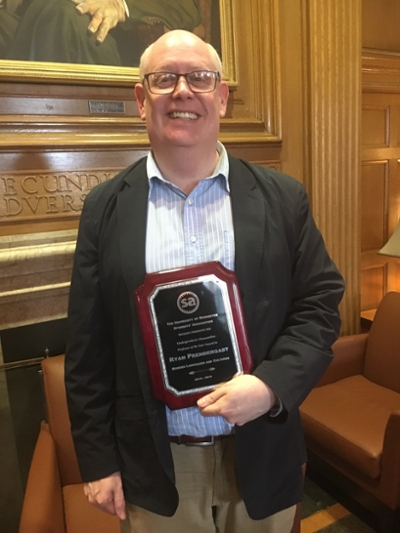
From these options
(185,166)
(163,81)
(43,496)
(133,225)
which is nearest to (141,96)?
(163,81)

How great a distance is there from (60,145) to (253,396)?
1.36 meters

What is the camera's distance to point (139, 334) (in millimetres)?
937

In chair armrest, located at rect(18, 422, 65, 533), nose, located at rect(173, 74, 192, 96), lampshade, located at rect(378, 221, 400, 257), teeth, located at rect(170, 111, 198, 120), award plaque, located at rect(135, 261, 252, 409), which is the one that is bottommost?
chair armrest, located at rect(18, 422, 65, 533)

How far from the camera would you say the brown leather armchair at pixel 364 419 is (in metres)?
1.77

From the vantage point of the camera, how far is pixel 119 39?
72.9 inches

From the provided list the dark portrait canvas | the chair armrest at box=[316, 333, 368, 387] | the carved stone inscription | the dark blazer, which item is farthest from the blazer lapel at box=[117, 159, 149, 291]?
the chair armrest at box=[316, 333, 368, 387]

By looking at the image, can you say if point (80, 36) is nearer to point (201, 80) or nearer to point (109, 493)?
point (201, 80)

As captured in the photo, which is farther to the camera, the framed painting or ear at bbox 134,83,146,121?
the framed painting

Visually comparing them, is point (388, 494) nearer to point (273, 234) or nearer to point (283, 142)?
point (273, 234)

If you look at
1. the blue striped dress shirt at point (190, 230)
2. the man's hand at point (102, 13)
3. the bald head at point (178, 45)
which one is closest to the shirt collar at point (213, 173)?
the blue striped dress shirt at point (190, 230)

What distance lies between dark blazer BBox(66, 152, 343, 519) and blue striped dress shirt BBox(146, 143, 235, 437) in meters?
0.02

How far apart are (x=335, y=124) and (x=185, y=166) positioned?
1.68 m

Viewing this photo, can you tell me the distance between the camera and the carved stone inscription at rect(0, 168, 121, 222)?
175 centimetres

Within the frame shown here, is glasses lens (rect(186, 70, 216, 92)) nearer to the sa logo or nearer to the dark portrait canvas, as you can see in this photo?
the sa logo
